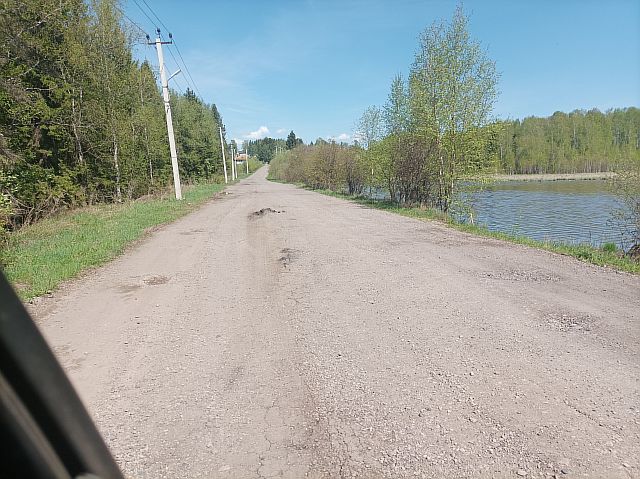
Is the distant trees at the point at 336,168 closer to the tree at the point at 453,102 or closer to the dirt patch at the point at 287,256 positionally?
the tree at the point at 453,102

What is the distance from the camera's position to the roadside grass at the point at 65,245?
6584mm

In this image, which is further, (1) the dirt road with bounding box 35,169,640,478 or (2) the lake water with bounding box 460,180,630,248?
(2) the lake water with bounding box 460,180,630,248

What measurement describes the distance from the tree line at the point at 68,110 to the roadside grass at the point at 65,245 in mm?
1030

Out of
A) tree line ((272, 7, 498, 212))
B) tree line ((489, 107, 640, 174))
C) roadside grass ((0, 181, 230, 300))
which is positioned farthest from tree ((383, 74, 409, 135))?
tree line ((489, 107, 640, 174))

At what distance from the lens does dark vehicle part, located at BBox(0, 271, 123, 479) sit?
3.15ft

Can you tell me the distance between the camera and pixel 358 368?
3678mm

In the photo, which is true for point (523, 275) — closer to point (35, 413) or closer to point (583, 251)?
point (583, 251)

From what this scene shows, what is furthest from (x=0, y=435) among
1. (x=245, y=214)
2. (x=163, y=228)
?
(x=245, y=214)

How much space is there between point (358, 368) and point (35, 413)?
9.72 feet

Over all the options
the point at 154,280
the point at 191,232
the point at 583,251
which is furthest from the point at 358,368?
the point at 191,232

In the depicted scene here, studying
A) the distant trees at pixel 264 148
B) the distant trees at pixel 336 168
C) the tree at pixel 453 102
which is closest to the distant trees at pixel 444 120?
the tree at pixel 453 102

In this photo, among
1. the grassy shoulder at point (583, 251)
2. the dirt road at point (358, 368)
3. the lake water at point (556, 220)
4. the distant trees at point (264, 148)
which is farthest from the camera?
the distant trees at point (264, 148)

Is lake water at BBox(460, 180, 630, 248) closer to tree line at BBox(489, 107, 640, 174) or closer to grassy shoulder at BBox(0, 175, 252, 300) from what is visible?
grassy shoulder at BBox(0, 175, 252, 300)

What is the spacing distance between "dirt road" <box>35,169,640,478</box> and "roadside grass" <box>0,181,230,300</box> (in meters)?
0.69
